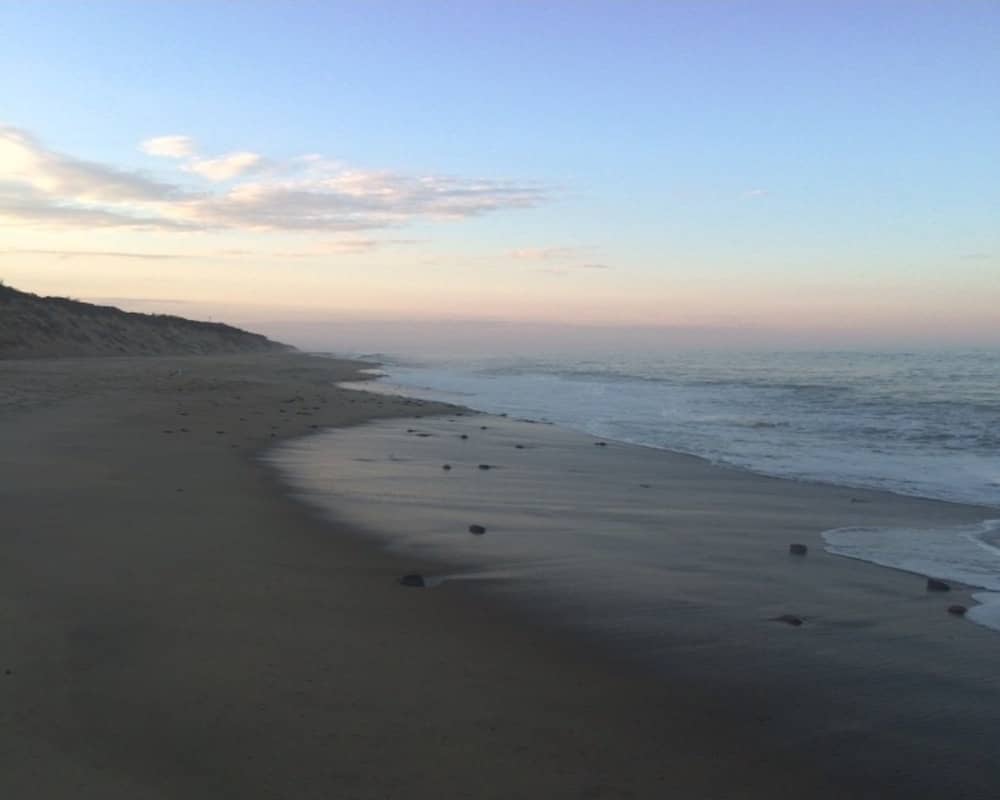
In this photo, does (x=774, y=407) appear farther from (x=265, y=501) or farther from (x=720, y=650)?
(x=720, y=650)

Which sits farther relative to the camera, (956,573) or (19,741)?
(956,573)

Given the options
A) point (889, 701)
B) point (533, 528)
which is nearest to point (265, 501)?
point (533, 528)

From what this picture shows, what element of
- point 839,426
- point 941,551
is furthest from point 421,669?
point 839,426

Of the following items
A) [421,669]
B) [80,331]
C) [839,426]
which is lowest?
Answer: [421,669]

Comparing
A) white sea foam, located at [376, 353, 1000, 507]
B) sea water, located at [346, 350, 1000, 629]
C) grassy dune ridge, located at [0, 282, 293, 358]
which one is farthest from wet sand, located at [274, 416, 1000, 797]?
grassy dune ridge, located at [0, 282, 293, 358]

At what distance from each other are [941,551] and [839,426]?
43.0ft

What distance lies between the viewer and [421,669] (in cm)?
459

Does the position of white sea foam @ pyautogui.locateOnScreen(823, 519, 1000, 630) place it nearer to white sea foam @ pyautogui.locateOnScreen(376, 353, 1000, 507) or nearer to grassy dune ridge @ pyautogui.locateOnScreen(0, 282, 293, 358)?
white sea foam @ pyautogui.locateOnScreen(376, 353, 1000, 507)

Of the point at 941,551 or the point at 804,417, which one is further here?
the point at 804,417

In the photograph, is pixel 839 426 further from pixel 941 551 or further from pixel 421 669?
pixel 421 669

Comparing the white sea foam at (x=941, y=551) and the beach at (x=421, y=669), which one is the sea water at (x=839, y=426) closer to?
the white sea foam at (x=941, y=551)

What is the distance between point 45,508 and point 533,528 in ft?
15.7

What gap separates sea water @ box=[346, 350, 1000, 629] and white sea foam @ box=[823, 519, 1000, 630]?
0.02 m

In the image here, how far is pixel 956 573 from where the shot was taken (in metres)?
7.17
